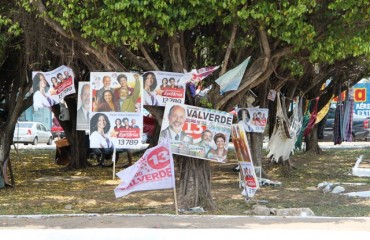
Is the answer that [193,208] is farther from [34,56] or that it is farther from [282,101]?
[282,101]

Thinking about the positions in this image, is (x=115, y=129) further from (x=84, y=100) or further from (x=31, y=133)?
(x=31, y=133)

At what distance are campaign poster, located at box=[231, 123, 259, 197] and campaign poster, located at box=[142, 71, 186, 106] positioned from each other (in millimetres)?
1502

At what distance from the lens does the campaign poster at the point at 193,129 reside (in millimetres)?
11102

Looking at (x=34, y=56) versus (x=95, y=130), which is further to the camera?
(x=34, y=56)

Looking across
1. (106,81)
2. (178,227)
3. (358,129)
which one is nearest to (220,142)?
(106,81)

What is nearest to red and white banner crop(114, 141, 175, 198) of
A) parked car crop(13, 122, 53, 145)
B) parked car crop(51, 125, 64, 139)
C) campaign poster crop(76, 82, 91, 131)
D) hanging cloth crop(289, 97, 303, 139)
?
campaign poster crop(76, 82, 91, 131)

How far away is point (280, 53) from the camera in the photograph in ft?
36.9

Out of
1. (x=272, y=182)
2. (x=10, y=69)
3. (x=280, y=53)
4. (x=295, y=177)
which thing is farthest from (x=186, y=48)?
(x=10, y=69)

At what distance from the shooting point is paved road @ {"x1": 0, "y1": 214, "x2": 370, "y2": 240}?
7.57 m

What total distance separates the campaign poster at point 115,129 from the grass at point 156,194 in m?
1.36

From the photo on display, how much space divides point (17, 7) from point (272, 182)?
26.1 feet

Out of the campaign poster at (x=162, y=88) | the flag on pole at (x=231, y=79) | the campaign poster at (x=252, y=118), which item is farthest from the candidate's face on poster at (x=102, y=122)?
the campaign poster at (x=252, y=118)

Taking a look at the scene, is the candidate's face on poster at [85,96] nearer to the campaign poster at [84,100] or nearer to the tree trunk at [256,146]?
the campaign poster at [84,100]

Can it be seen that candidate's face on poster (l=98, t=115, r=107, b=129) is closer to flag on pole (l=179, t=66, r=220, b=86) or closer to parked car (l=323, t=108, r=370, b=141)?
flag on pole (l=179, t=66, r=220, b=86)
